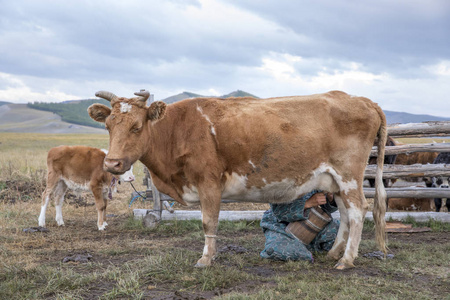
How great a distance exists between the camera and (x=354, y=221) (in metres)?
5.82

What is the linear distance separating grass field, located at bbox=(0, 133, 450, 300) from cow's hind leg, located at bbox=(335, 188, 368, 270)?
229 mm

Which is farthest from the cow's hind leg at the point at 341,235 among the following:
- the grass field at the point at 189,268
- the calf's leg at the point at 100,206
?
the calf's leg at the point at 100,206

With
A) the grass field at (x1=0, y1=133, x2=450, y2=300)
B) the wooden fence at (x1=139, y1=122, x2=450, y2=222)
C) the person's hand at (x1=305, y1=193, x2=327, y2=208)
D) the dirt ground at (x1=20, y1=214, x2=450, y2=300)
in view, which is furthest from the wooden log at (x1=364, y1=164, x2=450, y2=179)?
the person's hand at (x1=305, y1=193, x2=327, y2=208)

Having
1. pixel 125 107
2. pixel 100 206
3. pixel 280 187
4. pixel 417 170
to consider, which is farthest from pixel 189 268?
pixel 417 170

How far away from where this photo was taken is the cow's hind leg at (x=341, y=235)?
6035 mm

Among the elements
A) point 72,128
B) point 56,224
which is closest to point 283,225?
point 56,224

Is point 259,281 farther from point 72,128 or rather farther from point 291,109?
point 72,128

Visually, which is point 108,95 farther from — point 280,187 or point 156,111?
point 280,187

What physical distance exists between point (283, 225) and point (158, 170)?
195cm

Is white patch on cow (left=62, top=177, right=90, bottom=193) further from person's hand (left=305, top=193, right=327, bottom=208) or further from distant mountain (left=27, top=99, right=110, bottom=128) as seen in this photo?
distant mountain (left=27, top=99, right=110, bottom=128)

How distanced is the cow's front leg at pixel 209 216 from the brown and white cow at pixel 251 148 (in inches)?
0.5

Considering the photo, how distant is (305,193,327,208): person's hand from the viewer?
240 inches

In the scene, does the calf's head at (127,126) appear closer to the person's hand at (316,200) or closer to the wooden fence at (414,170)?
the person's hand at (316,200)

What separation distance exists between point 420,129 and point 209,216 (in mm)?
5603
